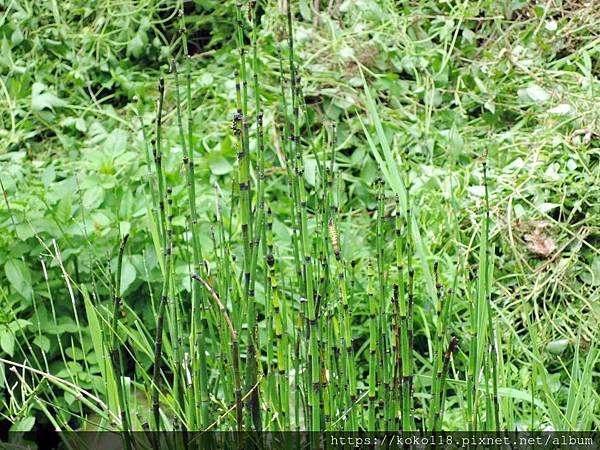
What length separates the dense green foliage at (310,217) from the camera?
3.64ft

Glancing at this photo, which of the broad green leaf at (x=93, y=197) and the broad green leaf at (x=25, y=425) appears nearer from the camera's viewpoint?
the broad green leaf at (x=25, y=425)

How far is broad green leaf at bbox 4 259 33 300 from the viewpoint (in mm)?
1779

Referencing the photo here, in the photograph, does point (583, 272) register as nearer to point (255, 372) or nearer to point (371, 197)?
point (371, 197)

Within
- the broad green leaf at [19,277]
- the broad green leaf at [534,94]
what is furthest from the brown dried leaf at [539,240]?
the broad green leaf at [19,277]

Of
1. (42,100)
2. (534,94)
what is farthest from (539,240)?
(42,100)

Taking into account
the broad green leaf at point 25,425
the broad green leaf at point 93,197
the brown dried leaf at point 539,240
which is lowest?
the broad green leaf at point 25,425

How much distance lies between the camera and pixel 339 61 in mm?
2639

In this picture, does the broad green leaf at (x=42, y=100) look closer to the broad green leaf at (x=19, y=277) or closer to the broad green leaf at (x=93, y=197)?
the broad green leaf at (x=93, y=197)

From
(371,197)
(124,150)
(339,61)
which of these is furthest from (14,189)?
(339,61)

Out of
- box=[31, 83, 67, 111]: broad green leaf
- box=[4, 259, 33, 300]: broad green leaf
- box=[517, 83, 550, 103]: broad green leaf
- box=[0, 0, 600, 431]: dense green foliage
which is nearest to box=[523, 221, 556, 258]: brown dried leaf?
box=[0, 0, 600, 431]: dense green foliage

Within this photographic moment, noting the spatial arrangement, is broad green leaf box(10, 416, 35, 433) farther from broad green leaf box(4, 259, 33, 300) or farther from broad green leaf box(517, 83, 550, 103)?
broad green leaf box(517, 83, 550, 103)

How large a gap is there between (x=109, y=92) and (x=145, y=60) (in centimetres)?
19

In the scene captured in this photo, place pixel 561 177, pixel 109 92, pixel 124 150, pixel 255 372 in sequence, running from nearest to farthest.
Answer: pixel 255 372 → pixel 561 177 → pixel 124 150 → pixel 109 92

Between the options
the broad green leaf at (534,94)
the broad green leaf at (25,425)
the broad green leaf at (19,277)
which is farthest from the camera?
the broad green leaf at (534,94)
